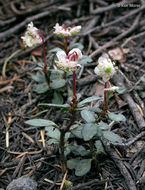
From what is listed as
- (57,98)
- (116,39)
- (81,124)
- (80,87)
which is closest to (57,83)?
(57,98)

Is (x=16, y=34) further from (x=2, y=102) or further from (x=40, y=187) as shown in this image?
(x=40, y=187)

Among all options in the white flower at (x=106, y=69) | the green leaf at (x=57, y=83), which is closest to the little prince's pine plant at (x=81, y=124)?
the white flower at (x=106, y=69)

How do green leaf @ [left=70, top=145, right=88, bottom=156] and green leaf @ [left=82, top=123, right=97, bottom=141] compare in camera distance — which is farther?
green leaf @ [left=70, top=145, right=88, bottom=156]

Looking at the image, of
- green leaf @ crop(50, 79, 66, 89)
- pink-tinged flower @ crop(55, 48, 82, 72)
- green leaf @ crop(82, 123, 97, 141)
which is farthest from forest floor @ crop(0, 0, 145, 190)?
pink-tinged flower @ crop(55, 48, 82, 72)

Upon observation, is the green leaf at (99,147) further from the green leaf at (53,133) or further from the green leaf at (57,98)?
the green leaf at (57,98)

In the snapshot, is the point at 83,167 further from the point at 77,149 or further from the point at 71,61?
the point at 71,61

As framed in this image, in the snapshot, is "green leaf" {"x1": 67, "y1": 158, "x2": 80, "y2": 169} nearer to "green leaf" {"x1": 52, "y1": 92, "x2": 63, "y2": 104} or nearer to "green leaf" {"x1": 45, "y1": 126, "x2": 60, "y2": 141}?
"green leaf" {"x1": 45, "y1": 126, "x2": 60, "y2": 141}
